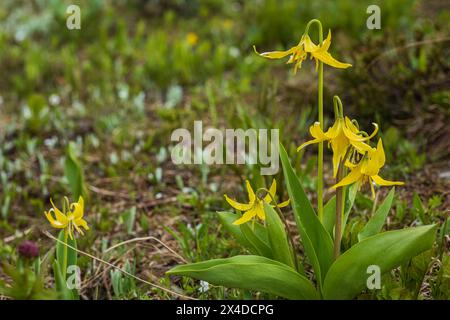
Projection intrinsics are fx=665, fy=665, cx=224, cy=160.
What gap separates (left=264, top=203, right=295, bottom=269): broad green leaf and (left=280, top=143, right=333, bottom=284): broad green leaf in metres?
0.06

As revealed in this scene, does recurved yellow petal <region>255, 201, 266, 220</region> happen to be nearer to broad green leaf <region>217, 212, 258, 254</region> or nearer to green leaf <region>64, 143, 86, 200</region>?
broad green leaf <region>217, 212, 258, 254</region>

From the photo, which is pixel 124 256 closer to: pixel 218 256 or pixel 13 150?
pixel 218 256

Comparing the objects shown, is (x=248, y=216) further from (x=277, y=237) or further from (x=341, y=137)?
(x=341, y=137)

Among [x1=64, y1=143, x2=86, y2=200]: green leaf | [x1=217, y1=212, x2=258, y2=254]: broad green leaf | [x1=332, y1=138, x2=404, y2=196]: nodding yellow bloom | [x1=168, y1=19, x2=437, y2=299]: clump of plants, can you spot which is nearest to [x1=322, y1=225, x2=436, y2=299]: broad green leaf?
[x1=168, y1=19, x2=437, y2=299]: clump of plants

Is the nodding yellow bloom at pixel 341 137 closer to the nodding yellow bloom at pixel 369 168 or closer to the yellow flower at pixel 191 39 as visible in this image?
the nodding yellow bloom at pixel 369 168

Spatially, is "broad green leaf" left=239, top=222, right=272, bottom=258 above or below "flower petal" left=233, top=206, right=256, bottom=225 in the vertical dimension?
below

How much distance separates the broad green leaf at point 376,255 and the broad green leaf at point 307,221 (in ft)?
0.32

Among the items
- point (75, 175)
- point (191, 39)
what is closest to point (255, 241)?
point (75, 175)

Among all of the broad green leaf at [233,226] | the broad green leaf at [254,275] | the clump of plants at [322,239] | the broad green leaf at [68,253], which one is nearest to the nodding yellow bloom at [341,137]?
the clump of plants at [322,239]

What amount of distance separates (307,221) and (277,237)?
12 cm

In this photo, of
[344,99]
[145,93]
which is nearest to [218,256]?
[344,99]

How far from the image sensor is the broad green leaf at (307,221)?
2.16 m

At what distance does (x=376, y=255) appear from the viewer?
79.1 inches

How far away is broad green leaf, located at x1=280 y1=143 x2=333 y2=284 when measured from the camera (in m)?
Answer: 2.16
